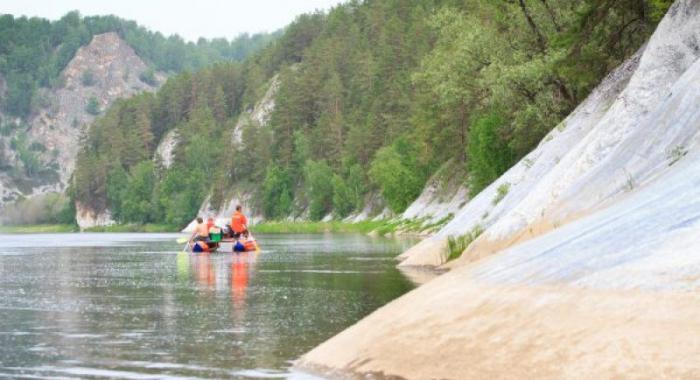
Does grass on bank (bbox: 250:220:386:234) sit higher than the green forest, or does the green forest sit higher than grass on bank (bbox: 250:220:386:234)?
the green forest

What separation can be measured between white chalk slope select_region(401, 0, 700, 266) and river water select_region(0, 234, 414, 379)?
3891 mm

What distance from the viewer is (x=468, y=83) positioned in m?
57.8

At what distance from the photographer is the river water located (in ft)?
48.6

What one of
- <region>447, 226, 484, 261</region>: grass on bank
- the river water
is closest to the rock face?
the river water

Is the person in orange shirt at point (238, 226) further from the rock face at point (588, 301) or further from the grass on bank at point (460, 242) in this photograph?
the rock face at point (588, 301)

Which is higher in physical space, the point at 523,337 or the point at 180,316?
the point at 523,337

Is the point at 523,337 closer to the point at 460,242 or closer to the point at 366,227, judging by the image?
the point at 460,242

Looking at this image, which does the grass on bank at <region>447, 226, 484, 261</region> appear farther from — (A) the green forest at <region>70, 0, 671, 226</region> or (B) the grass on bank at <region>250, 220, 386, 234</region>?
(B) the grass on bank at <region>250, 220, 386, 234</region>

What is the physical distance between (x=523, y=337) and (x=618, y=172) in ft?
36.0

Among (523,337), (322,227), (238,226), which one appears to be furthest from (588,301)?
(322,227)

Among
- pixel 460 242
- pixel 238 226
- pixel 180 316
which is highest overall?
pixel 238 226

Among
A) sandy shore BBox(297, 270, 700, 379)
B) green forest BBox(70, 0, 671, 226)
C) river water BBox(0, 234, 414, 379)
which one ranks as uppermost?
green forest BBox(70, 0, 671, 226)

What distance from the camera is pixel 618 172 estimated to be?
2153cm

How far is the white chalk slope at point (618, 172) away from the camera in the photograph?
14.3 m
